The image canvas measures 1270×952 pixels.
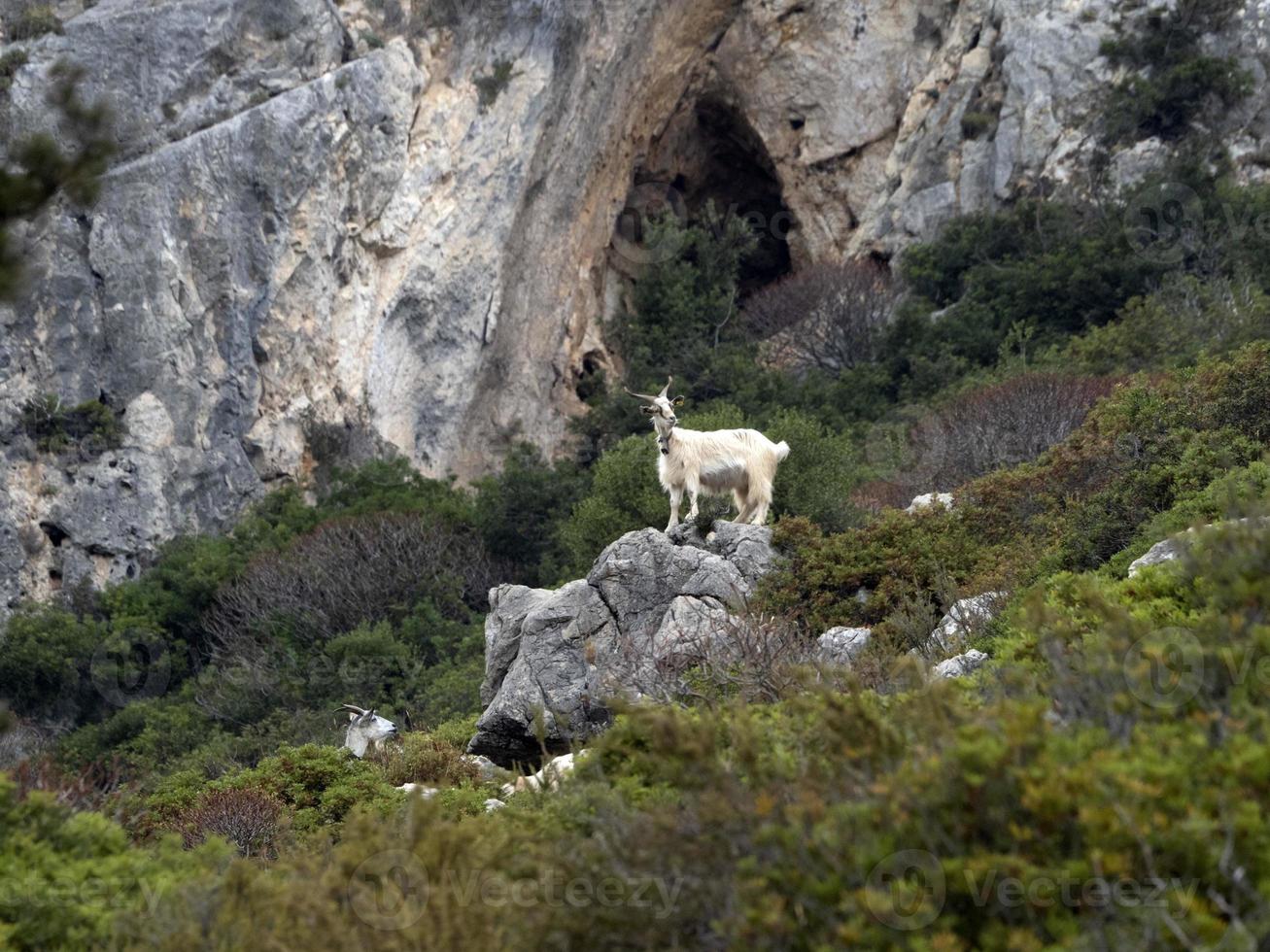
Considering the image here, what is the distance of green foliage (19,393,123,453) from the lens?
2970cm

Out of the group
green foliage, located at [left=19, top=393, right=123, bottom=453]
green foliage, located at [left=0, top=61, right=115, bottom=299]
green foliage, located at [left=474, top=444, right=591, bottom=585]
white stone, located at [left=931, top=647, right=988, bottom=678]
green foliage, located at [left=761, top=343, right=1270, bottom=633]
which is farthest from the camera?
green foliage, located at [left=474, top=444, right=591, bottom=585]

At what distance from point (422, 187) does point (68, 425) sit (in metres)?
10.3

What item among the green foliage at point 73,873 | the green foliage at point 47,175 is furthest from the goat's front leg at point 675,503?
the green foliage at point 73,873

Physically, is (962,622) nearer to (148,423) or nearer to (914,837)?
(914,837)

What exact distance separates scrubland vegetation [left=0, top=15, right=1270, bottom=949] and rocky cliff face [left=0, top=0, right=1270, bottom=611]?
1.33m

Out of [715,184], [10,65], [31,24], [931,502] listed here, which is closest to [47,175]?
[931,502]

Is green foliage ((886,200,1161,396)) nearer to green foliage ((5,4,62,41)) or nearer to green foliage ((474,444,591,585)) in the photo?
green foliage ((474,444,591,585))

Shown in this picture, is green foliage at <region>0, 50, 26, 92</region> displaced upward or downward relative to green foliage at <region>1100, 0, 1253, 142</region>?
upward

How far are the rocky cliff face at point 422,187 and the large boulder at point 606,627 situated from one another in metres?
17.3

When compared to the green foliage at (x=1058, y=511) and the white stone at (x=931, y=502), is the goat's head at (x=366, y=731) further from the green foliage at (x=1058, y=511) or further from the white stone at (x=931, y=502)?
the white stone at (x=931, y=502)

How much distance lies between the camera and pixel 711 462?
16.2 m

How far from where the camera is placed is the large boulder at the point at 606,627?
14.0m

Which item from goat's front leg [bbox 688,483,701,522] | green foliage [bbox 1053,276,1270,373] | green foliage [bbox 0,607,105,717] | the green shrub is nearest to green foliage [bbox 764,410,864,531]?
goat's front leg [bbox 688,483,701,522]

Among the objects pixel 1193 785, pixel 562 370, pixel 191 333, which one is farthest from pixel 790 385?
pixel 1193 785
